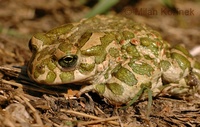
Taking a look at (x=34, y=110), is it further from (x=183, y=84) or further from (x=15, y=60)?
(x=183, y=84)

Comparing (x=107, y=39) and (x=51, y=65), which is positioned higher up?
(x=107, y=39)

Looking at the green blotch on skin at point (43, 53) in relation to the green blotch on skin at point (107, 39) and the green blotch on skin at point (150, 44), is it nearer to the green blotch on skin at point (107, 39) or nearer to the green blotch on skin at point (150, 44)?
the green blotch on skin at point (107, 39)

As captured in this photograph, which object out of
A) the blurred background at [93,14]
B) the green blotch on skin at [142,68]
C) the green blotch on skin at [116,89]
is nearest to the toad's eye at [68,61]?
the green blotch on skin at [116,89]

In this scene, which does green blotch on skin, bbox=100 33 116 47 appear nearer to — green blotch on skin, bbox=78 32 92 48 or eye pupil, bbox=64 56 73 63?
green blotch on skin, bbox=78 32 92 48

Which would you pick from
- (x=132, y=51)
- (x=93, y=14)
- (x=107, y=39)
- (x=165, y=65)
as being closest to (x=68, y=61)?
(x=107, y=39)

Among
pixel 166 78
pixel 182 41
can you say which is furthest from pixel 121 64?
pixel 182 41

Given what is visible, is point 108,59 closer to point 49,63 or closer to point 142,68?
point 142,68
